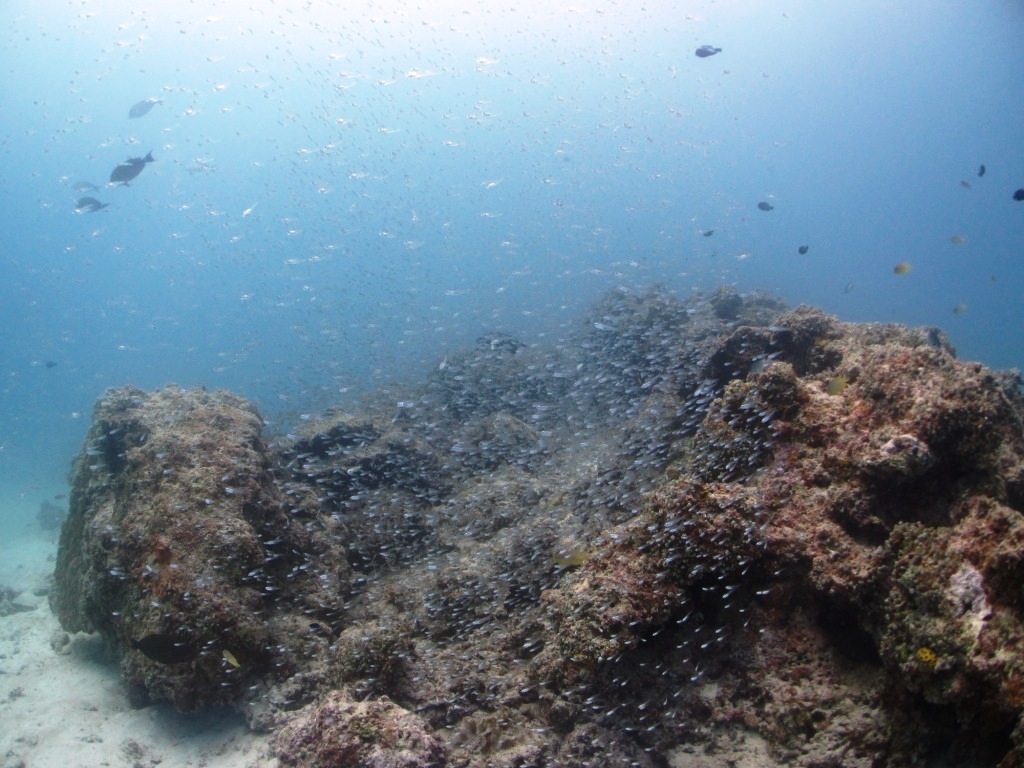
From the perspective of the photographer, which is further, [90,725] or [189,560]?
[90,725]

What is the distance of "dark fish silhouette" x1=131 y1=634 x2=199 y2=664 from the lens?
7367 mm

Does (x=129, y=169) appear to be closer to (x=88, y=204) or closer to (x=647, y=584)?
(x=88, y=204)

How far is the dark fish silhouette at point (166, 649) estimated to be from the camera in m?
7.37

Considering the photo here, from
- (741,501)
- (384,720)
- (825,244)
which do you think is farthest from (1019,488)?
(825,244)

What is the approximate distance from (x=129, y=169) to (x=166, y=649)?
15.2 m

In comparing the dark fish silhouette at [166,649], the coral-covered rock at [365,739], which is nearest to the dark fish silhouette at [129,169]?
the dark fish silhouette at [166,649]

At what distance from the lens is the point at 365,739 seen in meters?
5.32

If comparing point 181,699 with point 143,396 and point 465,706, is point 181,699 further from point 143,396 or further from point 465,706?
point 143,396

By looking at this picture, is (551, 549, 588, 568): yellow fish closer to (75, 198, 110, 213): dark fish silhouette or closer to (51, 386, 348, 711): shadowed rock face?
(51, 386, 348, 711): shadowed rock face

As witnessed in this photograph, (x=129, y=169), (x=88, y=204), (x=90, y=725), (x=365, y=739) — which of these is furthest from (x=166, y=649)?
(x=88, y=204)

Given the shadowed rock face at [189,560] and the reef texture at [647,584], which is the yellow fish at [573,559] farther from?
the shadowed rock face at [189,560]

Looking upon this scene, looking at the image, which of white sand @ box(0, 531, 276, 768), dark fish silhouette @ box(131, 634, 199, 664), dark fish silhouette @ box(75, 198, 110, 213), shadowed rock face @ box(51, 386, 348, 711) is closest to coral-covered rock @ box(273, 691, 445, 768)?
white sand @ box(0, 531, 276, 768)

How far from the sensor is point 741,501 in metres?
5.70

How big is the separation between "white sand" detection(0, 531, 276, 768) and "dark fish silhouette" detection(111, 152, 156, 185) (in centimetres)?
1296
